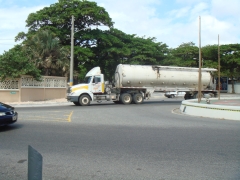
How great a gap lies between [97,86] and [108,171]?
1875 cm

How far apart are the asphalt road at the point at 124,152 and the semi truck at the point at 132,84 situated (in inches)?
501

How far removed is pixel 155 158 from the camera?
678 cm

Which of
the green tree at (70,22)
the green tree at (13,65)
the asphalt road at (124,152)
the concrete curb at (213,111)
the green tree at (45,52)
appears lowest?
the asphalt road at (124,152)

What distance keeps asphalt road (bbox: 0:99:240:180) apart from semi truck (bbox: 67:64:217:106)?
1273 cm

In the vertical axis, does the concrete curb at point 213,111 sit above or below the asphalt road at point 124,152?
above

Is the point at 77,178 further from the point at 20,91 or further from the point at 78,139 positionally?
the point at 20,91

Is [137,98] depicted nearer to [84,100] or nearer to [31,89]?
[84,100]

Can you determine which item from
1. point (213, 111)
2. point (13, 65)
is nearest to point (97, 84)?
point (13, 65)

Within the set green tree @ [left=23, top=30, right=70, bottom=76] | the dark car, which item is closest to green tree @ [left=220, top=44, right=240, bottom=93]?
green tree @ [left=23, top=30, right=70, bottom=76]

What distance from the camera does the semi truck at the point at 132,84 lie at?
24141 mm

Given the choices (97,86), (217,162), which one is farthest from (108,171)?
(97,86)

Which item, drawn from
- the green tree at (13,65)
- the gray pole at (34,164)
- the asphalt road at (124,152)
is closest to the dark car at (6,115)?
the asphalt road at (124,152)

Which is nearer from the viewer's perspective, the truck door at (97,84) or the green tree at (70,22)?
the truck door at (97,84)

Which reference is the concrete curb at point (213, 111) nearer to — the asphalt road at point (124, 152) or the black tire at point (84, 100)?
the asphalt road at point (124, 152)
